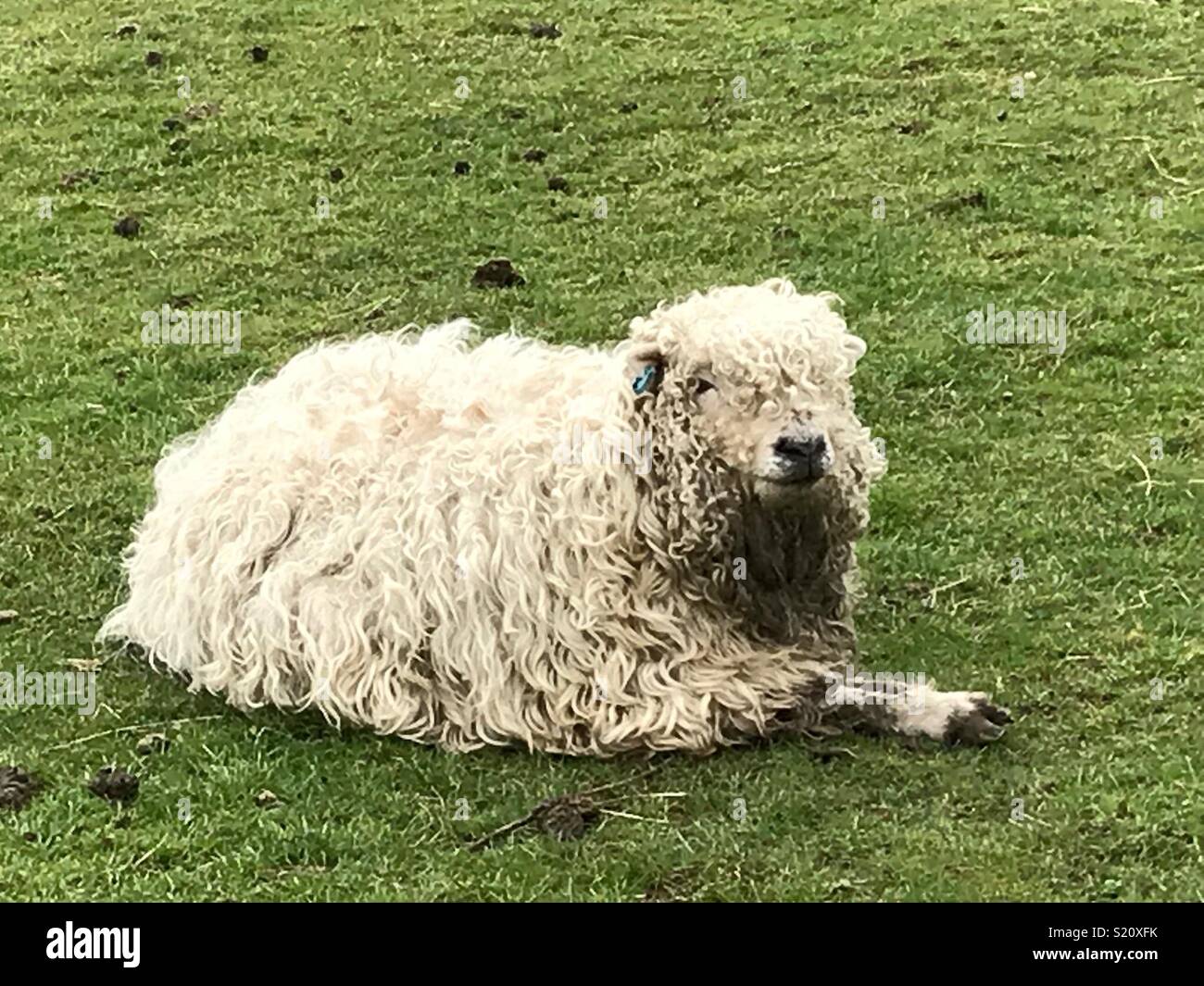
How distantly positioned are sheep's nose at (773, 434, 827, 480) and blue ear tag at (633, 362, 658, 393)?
1.83 feet

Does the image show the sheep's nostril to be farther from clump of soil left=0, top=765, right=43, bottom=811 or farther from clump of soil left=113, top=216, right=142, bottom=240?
clump of soil left=113, top=216, right=142, bottom=240

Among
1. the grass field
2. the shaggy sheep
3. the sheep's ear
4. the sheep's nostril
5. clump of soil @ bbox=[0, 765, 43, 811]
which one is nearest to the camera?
the grass field

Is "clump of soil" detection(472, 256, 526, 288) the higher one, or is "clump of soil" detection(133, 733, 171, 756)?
"clump of soil" detection(472, 256, 526, 288)

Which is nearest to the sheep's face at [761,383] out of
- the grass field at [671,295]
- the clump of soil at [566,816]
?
the grass field at [671,295]

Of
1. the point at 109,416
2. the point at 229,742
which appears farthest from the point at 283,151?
the point at 229,742

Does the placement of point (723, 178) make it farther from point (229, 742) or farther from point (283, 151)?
point (229, 742)

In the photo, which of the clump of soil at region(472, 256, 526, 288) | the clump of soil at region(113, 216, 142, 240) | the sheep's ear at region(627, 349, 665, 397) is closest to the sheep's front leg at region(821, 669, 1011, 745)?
the sheep's ear at region(627, 349, 665, 397)

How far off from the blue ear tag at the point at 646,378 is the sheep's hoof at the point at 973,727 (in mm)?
1346

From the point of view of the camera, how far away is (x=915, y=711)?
581 centimetres

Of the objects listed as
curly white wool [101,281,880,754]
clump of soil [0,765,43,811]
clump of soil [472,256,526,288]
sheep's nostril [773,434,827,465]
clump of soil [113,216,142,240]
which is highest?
clump of soil [113,216,142,240]

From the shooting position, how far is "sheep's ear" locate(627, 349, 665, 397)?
591 centimetres

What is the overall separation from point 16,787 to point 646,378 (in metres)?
2.22

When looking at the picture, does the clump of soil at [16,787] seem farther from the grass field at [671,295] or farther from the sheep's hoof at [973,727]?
the sheep's hoof at [973,727]

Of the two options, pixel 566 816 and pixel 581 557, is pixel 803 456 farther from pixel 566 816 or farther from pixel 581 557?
pixel 566 816
